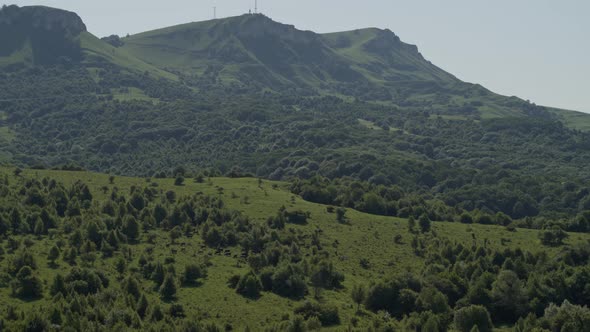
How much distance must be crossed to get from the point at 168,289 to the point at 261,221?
41854 millimetres

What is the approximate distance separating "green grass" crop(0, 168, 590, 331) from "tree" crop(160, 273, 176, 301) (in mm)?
1404

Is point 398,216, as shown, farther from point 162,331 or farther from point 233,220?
point 162,331

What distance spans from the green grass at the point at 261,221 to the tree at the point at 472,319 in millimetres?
14060

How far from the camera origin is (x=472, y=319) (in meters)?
79.6

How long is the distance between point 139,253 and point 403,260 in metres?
46.2

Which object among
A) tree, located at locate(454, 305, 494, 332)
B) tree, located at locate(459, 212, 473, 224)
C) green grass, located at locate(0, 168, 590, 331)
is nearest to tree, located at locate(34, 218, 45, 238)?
green grass, located at locate(0, 168, 590, 331)

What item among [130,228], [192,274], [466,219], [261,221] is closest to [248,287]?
[192,274]

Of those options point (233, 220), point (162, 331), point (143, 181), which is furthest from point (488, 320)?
point (143, 181)

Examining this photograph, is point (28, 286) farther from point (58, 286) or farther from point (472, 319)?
point (472, 319)

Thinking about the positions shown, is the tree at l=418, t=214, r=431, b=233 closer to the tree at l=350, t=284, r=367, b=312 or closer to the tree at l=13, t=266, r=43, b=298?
the tree at l=350, t=284, r=367, b=312

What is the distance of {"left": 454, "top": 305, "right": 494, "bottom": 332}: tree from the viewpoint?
261 ft

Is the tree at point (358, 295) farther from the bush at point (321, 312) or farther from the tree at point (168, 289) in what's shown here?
the tree at point (168, 289)

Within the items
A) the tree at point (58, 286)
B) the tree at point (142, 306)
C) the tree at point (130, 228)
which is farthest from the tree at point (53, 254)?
the tree at point (142, 306)

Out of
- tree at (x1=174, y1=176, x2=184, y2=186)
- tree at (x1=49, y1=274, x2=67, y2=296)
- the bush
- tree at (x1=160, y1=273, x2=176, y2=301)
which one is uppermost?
tree at (x1=174, y1=176, x2=184, y2=186)
